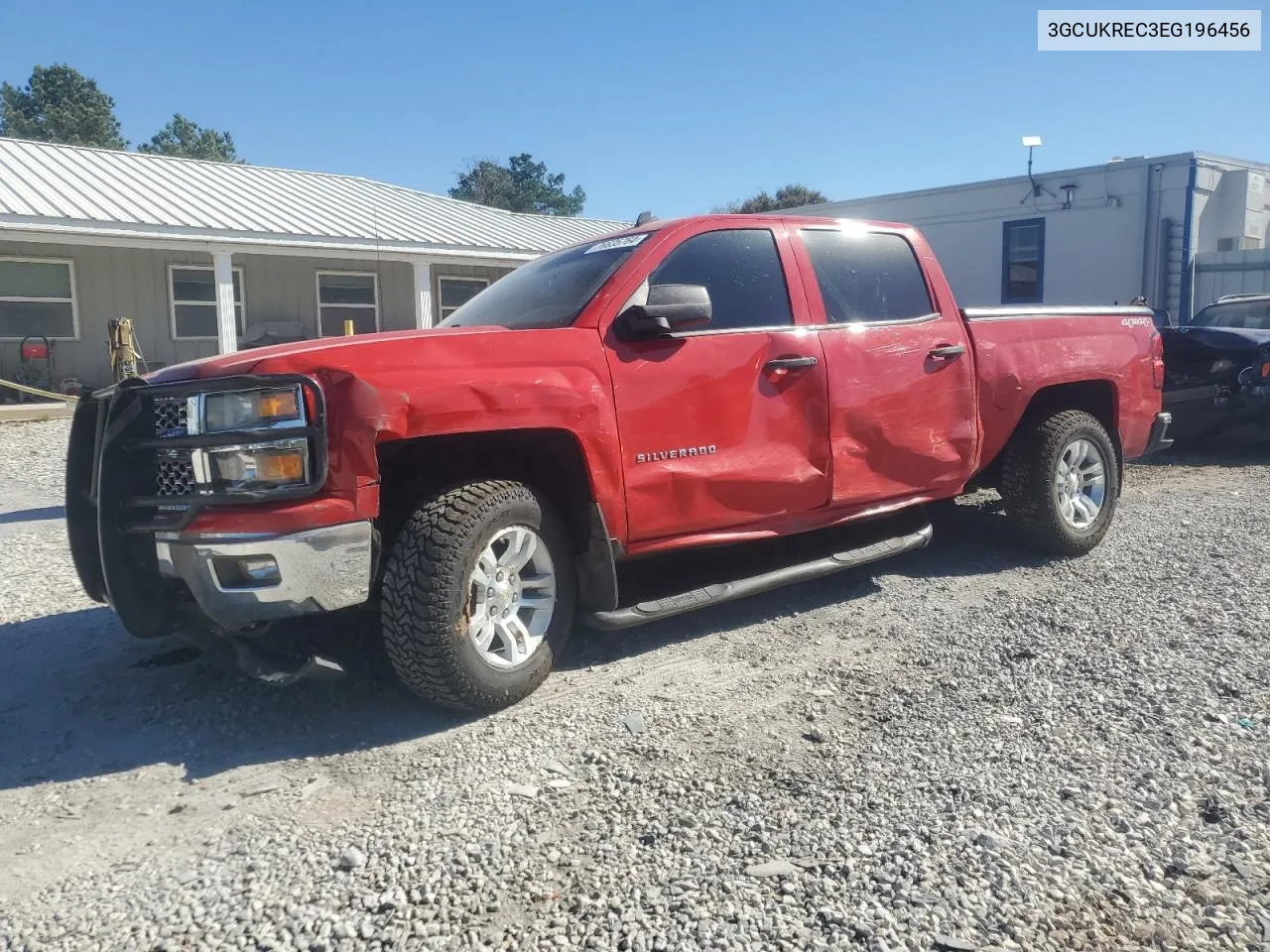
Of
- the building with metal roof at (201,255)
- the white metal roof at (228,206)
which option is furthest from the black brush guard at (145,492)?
the building with metal roof at (201,255)

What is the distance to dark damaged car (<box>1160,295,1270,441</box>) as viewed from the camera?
957 centimetres

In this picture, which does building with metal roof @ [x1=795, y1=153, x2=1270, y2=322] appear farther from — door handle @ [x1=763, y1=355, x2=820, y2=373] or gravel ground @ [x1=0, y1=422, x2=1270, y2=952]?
door handle @ [x1=763, y1=355, x2=820, y2=373]

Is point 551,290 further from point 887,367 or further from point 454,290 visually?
point 454,290

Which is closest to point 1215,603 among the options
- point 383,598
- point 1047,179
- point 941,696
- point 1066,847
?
point 941,696

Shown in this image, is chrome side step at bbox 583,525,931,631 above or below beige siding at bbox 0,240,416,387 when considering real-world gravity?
below

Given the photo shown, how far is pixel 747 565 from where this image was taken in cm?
496

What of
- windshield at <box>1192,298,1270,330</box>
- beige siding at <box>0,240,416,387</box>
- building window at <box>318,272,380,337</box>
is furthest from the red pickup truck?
building window at <box>318,272,380,337</box>

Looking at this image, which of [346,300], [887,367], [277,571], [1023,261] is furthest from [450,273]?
[277,571]

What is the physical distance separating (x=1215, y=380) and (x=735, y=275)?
751 centimetres

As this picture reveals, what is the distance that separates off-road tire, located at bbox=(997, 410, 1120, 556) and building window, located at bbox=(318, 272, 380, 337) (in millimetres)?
15000

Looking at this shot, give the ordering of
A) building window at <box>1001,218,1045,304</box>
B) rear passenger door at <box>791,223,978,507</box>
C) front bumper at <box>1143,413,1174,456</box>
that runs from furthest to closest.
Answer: building window at <box>1001,218,1045,304</box>, front bumper at <box>1143,413,1174,456</box>, rear passenger door at <box>791,223,978,507</box>

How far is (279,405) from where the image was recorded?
10.5 feet

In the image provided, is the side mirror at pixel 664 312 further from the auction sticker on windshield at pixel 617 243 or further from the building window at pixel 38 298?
the building window at pixel 38 298

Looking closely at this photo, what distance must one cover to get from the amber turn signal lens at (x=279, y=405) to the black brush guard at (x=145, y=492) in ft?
0.12
